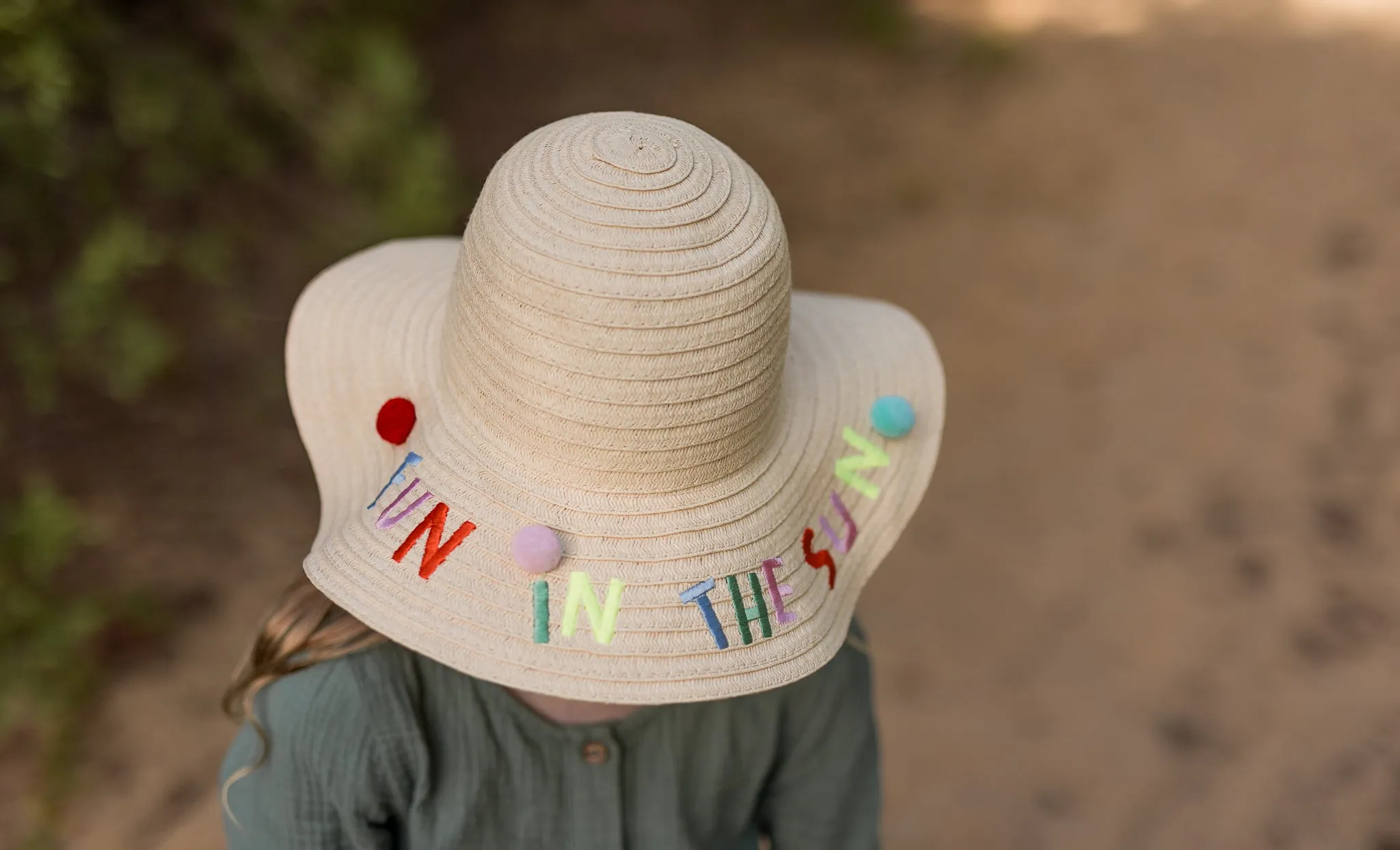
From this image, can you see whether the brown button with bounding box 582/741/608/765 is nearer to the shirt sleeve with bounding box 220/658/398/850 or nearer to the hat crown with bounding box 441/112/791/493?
the shirt sleeve with bounding box 220/658/398/850

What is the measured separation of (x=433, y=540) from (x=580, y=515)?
13 cm

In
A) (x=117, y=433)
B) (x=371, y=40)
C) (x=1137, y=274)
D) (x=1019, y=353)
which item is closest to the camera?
(x=117, y=433)

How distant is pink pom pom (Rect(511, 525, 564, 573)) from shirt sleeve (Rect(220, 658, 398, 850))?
297 mm

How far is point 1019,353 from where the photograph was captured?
145 inches

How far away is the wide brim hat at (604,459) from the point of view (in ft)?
3.04

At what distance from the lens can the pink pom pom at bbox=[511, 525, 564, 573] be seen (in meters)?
0.96

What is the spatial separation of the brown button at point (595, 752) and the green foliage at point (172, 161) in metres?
1.80

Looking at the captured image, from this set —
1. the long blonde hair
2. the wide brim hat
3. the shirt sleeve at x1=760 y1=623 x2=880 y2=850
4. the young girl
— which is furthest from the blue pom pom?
the long blonde hair

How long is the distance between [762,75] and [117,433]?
295 cm

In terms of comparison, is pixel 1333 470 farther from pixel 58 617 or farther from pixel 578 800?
pixel 58 617

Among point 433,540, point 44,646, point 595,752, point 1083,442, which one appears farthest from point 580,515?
point 1083,442

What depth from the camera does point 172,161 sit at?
Answer: 9.57ft

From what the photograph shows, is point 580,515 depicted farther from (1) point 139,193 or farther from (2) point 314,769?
(1) point 139,193

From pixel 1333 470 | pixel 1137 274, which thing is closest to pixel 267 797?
pixel 1333 470
